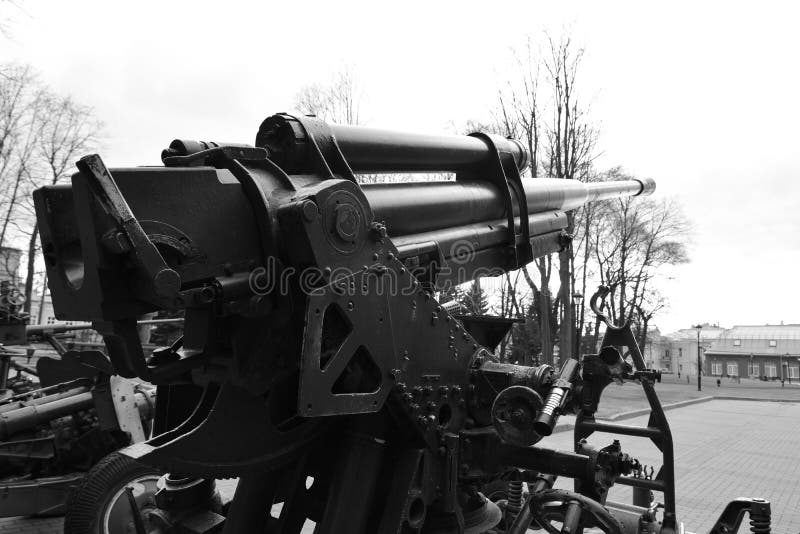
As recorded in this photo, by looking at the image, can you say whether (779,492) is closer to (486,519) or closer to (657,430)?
(657,430)

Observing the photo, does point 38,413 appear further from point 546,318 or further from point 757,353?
→ point 757,353

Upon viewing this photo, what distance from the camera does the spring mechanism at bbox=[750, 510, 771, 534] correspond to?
414 centimetres

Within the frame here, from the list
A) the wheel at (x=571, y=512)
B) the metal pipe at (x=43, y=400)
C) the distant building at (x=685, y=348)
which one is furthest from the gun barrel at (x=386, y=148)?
the distant building at (x=685, y=348)

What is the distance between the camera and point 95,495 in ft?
16.4

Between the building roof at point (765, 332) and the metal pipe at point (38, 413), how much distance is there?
99488 mm

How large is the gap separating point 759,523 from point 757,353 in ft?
318

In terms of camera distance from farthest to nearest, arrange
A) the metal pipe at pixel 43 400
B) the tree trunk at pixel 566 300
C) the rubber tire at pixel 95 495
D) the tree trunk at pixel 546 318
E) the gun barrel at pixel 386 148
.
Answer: the tree trunk at pixel 546 318 < the tree trunk at pixel 566 300 < the metal pipe at pixel 43 400 < the rubber tire at pixel 95 495 < the gun barrel at pixel 386 148

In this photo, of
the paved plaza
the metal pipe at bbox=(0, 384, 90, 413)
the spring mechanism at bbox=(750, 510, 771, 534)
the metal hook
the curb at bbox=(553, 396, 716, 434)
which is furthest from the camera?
the curb at bbox=(553, 396, 716, 434)

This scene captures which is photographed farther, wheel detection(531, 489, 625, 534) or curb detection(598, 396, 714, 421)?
curb detection(598, 396, 714, 421)

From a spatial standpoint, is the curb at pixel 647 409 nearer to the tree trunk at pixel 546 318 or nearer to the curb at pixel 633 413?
the curb at pixel 633 413

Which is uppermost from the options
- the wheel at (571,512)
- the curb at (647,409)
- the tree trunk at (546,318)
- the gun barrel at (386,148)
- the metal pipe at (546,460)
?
the gun barrel at (386,148)

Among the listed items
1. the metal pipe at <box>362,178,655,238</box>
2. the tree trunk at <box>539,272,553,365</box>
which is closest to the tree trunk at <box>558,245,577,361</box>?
the tree trunk at <box>539,272,553,365</box>

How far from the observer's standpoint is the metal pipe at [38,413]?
640 cm

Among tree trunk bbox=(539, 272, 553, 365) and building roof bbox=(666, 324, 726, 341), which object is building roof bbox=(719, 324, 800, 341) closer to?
building roof bbox=(666, 324, 726, 341)
